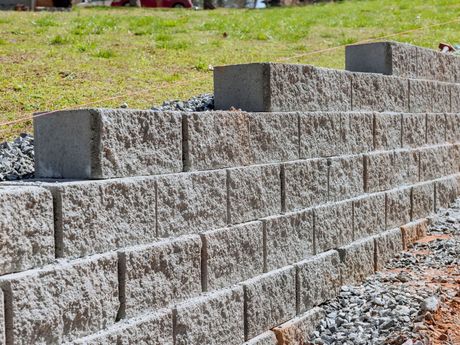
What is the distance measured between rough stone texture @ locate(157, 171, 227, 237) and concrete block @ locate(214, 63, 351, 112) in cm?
88

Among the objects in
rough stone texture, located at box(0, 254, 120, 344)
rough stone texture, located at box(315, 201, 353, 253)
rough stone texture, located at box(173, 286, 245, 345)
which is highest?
rough stone texture, located at box(0, 254, 120, 344)

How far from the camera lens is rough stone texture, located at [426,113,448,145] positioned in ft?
30.2

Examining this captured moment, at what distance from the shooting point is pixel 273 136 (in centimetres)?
603

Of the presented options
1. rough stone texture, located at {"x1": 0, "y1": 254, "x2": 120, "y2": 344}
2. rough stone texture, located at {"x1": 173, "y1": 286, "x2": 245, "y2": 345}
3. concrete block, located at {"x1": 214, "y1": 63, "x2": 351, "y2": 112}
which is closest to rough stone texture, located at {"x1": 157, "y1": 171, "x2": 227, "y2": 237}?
rough stone texture, located at {"x1": 173, "y1": 286, "x2": 245, "y2": 345}

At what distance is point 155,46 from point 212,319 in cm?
980

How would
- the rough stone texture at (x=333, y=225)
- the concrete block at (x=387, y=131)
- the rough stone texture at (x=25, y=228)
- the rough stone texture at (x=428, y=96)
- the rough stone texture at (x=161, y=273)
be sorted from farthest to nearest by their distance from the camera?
1. the rough stone texture at (x=428, y=96)
2. the concrete block at (x=387, y=131)
3. the rough stone texture at (x=333, y=225)
4. the rough stone texture at (x=161, y=273)
5. the rough stone texture at (x=25, y=228)

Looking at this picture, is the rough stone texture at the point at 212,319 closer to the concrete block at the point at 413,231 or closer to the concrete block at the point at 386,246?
the concrete block at the point at 386,246

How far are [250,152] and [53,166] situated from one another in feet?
5.62

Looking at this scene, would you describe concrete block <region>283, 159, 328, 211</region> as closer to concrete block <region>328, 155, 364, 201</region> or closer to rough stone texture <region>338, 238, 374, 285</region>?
concrete block <region>328, 155, 364, 201</region>

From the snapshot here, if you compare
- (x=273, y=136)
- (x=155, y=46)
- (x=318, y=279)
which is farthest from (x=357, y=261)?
(x=155, y=46)

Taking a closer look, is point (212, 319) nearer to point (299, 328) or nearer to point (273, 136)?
point (299, 328)

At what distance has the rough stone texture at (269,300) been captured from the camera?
18.3 ft

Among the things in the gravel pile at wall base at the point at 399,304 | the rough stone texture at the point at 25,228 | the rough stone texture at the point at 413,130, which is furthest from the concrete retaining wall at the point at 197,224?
the rough stone texture at the point at 413,130

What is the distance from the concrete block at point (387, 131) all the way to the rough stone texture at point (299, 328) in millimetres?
2104
